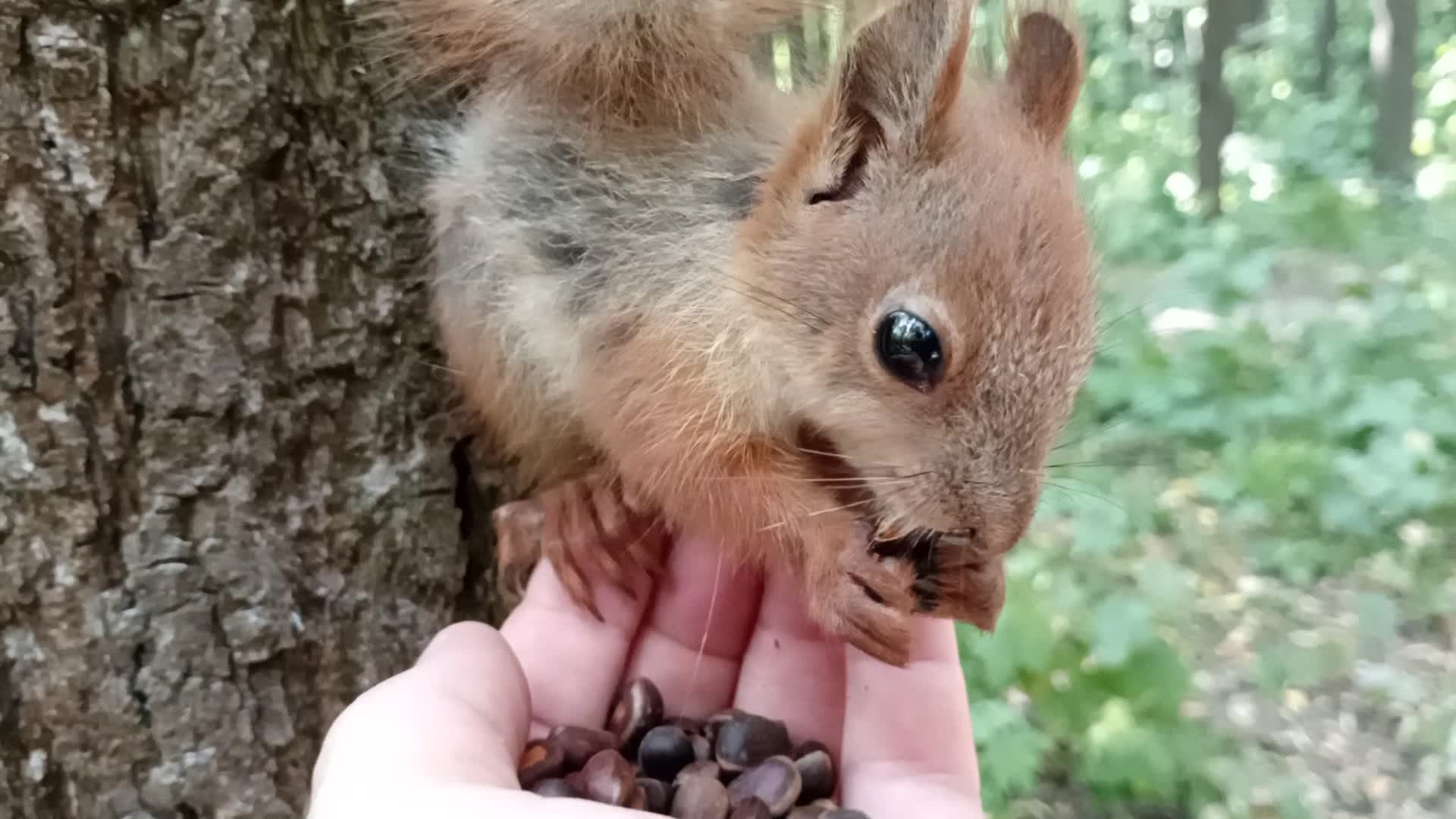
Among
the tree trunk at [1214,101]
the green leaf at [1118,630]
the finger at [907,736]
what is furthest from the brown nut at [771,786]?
the tree trunk at [1214,101]

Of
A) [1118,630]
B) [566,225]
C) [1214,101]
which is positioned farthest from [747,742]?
[1214,101]

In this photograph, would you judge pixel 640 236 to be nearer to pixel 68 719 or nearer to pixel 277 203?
pixel 277 203

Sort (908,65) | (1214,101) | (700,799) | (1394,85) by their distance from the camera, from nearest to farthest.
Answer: (908,65) < (700,799) < (1214,101) < (1394,85)

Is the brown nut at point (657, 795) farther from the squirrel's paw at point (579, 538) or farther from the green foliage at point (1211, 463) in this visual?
the green foliage at point (1211, 463)

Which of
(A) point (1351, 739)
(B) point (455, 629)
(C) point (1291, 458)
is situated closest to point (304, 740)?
(B) point (455, 629)

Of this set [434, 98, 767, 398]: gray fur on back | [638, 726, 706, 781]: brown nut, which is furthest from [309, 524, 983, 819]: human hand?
[434, 98, 767, 398]: gray fur on back

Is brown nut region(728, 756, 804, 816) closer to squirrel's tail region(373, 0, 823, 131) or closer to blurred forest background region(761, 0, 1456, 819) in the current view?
blurred forest background region(761, 0, 1456, 819)

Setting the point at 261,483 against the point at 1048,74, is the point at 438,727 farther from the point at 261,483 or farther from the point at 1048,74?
the point at 1048,74
